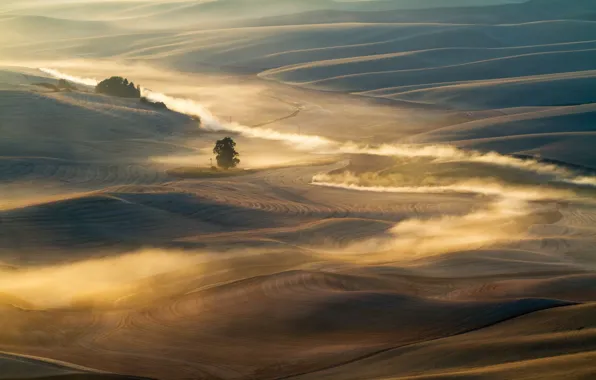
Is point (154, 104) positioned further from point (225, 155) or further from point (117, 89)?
point (225, 155)

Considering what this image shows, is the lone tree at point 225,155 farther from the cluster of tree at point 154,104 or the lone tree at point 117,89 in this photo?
the lone tree at point 117,89

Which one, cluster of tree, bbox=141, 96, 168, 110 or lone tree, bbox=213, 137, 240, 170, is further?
cluster of tree, bbox=141, 96, 168, 110

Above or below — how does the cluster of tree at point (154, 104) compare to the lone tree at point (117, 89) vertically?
below

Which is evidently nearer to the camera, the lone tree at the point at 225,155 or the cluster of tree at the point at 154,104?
the lone tree at the point at 225,155

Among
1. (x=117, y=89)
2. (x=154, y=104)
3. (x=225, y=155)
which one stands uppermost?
(x=117, y=89)

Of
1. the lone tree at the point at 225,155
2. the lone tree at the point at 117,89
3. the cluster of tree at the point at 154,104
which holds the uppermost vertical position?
the lone tree at the point at 117,89

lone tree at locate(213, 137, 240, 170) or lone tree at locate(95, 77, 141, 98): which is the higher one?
lone tree at locate(95, 77, 141, 98)

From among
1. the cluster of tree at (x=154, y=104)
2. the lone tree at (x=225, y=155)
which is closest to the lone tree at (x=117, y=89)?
the cluster of tree at (x=154, y=104)

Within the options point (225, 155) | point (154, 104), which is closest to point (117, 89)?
point (154, 104)

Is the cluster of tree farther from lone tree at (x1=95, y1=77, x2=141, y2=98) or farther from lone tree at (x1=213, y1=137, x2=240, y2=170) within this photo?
lone tree at (x1=213, y1=137, x2=240, y2=170)

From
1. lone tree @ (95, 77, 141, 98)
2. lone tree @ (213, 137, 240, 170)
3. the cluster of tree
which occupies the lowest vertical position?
lone tree @ (213, 137, 240, 170)

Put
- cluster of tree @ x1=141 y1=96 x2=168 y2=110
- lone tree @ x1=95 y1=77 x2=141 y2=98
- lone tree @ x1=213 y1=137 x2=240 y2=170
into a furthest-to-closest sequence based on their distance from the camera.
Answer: lone tree @ x1=95 y1=77 x2=141 y2=98, cluster of tree @ x1=141 y1=96 x2=168 y2=110, lone tree @ x1=213 y1=137 x2=240 y2=170

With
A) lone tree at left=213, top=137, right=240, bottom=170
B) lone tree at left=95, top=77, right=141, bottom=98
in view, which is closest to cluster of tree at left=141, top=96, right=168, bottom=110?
lone tree at left=95, top=77, right=141, bottom=98
